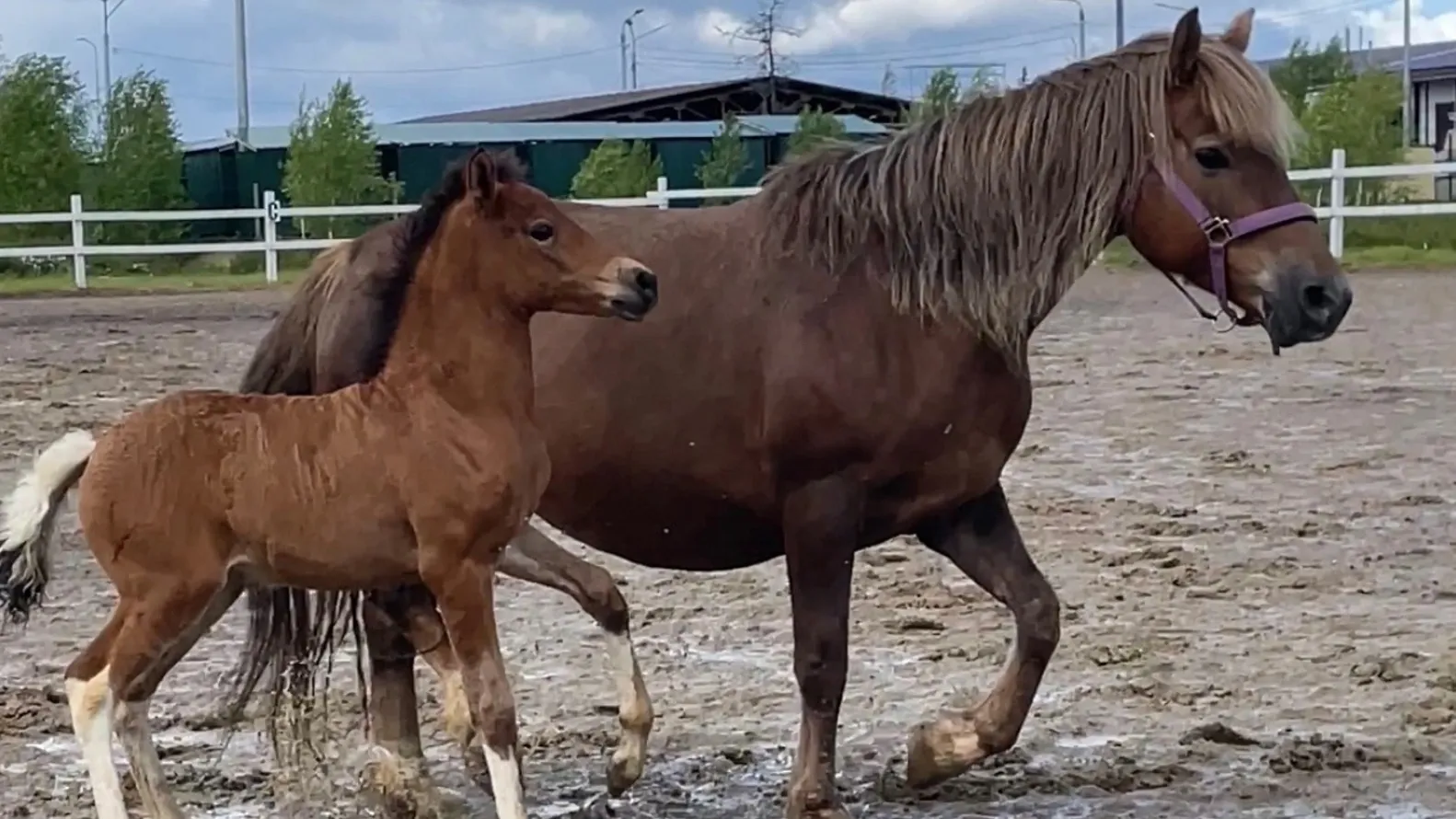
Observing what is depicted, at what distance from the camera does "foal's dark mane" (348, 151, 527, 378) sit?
4008mm

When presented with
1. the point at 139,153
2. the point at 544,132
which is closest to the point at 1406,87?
the point at 544,132

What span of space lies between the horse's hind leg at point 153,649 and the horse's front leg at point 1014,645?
1.68m

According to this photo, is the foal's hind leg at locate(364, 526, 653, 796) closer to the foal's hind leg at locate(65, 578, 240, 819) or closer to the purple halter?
the foal's hind leg at locate(65, 578, 240, 819)

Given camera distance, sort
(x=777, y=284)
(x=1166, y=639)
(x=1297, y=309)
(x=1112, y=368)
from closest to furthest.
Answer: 1. (x=1297, y=309)
2. (x=777, y=284)
3. (x=1166, y=639)
4. (x=1112, y=368)

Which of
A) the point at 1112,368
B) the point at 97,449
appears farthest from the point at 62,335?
the point at 97,449

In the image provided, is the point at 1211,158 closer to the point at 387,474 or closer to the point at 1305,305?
the point at 1305,305

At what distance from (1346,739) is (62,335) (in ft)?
46.5

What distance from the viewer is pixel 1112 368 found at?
1327 cm

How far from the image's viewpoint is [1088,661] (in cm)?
586

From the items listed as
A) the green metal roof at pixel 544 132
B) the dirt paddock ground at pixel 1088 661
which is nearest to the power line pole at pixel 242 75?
the green metal roof at pixel 544 132

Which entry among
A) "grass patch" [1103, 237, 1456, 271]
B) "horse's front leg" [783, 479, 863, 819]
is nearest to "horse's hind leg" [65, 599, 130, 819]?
"horse's front leg" [783, 479, 863, 819]

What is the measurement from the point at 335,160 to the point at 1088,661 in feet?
84.7

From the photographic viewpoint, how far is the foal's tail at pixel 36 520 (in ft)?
13.3

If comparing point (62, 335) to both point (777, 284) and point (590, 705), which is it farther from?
point (777, 284)
